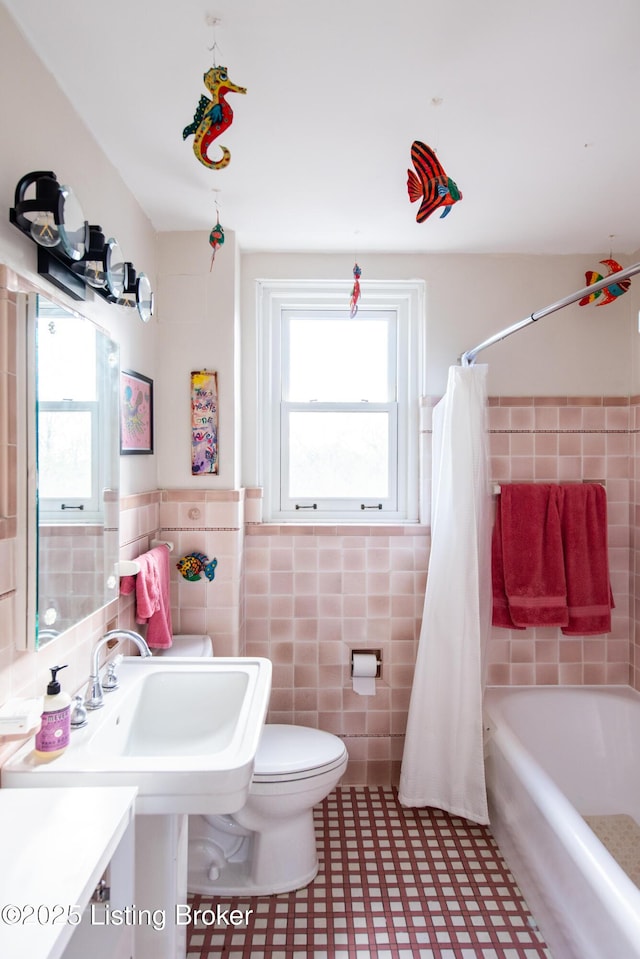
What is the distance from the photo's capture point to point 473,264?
2.51 m

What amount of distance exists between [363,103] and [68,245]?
84cm

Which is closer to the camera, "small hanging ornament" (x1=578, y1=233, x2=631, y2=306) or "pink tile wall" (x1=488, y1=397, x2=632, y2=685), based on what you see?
"small hanging ornament" (x1=578, y1=233, x2=631, y2=306)

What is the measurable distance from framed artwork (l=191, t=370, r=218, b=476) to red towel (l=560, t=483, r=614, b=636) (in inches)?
57.2

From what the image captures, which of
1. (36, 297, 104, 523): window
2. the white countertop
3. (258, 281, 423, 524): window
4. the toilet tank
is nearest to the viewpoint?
the white countertop

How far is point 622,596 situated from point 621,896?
146cm

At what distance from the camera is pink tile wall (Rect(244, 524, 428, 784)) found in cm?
251

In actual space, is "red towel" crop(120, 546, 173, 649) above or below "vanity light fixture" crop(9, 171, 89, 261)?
below

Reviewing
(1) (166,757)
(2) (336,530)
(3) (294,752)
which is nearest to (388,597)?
(2) (336,530)

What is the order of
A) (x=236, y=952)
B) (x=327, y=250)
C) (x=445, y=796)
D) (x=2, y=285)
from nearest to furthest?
(x=2, y=285) < (x=236, y=952) < (x=445, y=796) < (x=327, y=250)

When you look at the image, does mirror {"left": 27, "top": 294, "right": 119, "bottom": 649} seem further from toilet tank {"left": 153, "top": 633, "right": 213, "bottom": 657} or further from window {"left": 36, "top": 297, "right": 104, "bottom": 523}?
toilet tank {"left": 153, "top": 633, "right": 213, "bottom": 657}

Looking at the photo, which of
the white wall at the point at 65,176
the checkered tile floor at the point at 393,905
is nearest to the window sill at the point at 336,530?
the white wall at the point at 65,176

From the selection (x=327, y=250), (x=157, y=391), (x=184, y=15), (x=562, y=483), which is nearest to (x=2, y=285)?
(x=184, y=15)

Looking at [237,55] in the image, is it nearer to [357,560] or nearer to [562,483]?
[357,560]

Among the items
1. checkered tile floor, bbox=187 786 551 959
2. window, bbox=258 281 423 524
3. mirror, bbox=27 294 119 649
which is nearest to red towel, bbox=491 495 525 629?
window, bbox=258 281 423 524
